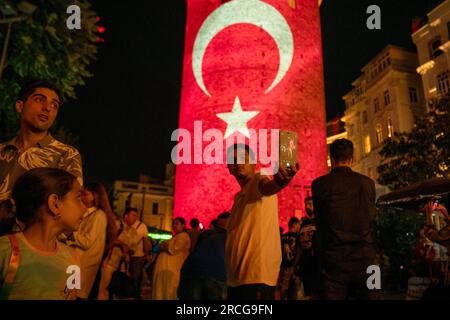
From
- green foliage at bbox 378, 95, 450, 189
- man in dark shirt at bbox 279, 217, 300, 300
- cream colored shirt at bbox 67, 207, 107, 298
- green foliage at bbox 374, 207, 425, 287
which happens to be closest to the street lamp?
cream colored shirt at bbox 67, 207, 107, 298

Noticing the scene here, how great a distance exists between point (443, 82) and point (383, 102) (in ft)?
25.0

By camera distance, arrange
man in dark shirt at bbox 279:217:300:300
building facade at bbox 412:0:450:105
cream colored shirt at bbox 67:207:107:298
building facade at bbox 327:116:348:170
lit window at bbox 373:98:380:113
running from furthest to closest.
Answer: building facade at bbox 327:116:348:170
lit window at bbox 373:98:380:113
building facade at bbox 412:0:450:105
man in dark shirt at bbox 279:217:300:300
cream colored shirt at bbox 67:207:107:298

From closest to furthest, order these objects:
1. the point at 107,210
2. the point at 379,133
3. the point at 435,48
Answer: the point at 107,210 → the point at 435,48 → the point at 379,133

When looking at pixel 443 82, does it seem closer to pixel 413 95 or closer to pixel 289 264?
pixel 413 95

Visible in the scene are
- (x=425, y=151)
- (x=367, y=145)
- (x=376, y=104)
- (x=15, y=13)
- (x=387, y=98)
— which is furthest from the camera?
(x=367, y=145)

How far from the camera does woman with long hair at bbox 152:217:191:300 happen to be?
679cm

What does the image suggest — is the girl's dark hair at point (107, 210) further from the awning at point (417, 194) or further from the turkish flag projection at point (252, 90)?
the turkish flag projection at point (252, 90)

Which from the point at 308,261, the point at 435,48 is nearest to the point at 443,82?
the point at 435,48

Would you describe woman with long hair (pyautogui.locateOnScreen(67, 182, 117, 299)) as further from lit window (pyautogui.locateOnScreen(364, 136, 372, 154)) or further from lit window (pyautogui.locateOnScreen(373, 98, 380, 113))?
lit window (pyautogui.locateOnScreen(364, 136, 372, 154))

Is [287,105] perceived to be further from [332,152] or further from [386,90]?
[386,90]

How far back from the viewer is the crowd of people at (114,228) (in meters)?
2.00

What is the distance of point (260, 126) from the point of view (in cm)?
1553

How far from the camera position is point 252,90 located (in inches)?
628

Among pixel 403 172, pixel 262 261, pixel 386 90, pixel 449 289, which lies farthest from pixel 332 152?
pixel 386 90
